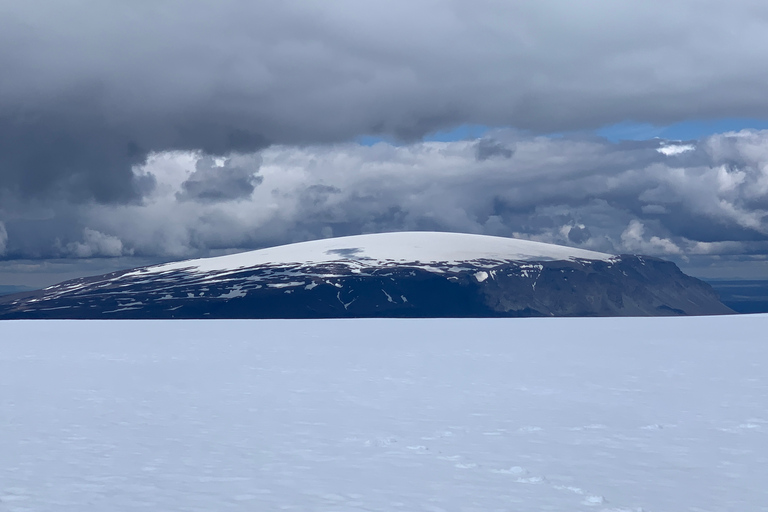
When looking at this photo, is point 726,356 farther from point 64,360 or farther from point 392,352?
point 64,360

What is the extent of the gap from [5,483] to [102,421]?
808 cm

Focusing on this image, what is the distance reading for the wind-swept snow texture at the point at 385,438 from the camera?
13.8m

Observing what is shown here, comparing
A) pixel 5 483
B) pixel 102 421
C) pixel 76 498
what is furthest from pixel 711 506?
pixel 102 421

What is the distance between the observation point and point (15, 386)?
104ft

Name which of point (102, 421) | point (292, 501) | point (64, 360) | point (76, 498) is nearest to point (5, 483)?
point (76, 498)

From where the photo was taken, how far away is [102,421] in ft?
73.6

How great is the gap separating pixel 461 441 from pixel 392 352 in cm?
3318

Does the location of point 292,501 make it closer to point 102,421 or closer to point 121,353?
point 102,421

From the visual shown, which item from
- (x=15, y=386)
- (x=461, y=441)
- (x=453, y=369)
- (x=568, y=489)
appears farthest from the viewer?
(x=453, y=369)

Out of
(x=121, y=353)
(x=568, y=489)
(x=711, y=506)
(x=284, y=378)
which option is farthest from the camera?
(x=121, y=353)

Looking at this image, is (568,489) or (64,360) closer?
(568,489)

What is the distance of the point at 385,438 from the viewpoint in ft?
64.5

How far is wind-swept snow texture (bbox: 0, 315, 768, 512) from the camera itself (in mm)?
13750

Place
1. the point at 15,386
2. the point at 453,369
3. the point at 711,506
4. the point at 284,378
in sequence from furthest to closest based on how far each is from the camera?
the point at 453,369, the point at 284,378, the point at 15,386, the point at 711,506
